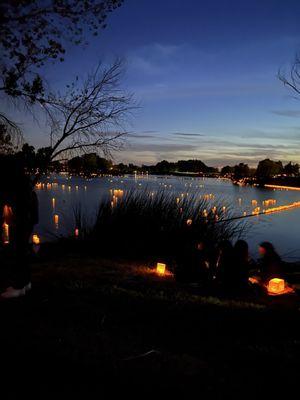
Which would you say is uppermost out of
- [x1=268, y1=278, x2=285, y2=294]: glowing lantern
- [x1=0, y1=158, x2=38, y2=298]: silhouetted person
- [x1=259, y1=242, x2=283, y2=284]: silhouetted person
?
[x1=0, y1=158, x2=38, y2=298]: silhouetted person

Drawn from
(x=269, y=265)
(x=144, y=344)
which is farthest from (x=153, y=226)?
(x=144, y=344)

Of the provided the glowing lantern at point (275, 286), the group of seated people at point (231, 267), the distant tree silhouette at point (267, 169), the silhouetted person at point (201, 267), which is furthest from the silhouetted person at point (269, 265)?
the distant tree silhouette at point (267, 169)

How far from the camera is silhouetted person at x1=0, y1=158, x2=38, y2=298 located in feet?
14.0

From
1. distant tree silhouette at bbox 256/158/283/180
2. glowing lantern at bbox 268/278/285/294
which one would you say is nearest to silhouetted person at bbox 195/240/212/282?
glowing lantern at bbox 268/278/285/294

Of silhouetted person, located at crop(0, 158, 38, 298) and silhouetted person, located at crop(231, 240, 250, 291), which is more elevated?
silhouetted person, located at crop(0, 158, 38, 298)

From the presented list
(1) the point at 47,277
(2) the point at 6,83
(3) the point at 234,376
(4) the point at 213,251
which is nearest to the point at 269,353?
(3) the point at 234,376

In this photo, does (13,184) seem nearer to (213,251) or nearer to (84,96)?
(213,251)

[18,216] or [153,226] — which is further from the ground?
[18,216]

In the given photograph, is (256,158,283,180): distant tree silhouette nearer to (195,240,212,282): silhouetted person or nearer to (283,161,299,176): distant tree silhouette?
(283,161,299,176): distant tree silhouette

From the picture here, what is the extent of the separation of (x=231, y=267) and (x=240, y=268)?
13cm

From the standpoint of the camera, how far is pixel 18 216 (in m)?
4.35

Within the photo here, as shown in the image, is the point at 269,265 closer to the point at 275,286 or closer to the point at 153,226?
the point at 275,286

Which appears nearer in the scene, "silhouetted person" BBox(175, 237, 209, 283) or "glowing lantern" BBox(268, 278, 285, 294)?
"glowing lantern" BBox(268, 278, 285, 294)

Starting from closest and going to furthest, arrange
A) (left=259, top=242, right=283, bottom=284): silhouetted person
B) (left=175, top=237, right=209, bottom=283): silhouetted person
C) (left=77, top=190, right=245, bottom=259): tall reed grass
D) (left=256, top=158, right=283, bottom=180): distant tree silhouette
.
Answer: (left=259, top=242, right=283, bottom=284): silhouetted person → (left=175, top=237, right=209, bottom=283): silhouetted person → (left=77, top=190, right=245, bottom=259): tall reed grass → (left=256, top=158, right=283, bottom=180): distant tree silhouette
